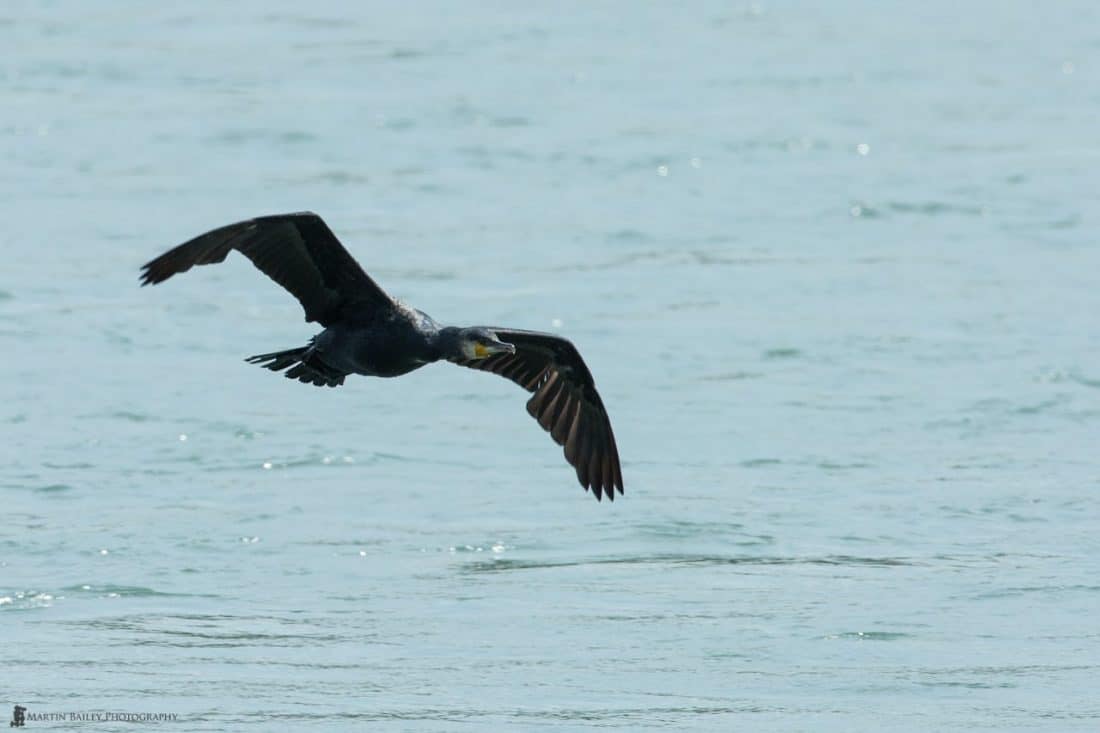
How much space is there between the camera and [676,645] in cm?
901

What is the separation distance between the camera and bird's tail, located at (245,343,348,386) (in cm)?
866

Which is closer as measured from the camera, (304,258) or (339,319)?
(304,258)

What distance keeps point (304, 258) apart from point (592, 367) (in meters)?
4.93

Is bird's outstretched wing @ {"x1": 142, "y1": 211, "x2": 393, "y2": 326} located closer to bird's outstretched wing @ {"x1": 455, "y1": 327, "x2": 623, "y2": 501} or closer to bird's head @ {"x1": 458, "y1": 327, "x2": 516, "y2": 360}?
bird's head @ {"x1": 458, "y1": 327, "x2": 516, "y2": 360}

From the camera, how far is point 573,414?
9945 mm

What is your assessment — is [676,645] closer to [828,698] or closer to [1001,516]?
[828,698]

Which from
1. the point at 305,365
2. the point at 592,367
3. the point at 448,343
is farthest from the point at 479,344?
the point at 592,367

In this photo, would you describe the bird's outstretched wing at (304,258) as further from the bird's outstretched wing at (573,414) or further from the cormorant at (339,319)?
the bird's outstretched wing at (573,414)

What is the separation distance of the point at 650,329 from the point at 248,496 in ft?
12.2

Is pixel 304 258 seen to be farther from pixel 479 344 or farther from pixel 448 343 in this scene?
pixel 479 344

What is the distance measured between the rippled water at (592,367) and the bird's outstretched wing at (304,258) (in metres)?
1.38

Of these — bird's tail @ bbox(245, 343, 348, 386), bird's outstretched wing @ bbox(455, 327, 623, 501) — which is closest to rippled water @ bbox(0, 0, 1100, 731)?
bird's outstretched wing @ bbox(455, 327, 623, 501)

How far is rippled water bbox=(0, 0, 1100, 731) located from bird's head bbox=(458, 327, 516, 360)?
119 centimetres

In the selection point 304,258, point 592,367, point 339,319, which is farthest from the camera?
point 592,367
